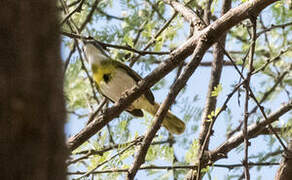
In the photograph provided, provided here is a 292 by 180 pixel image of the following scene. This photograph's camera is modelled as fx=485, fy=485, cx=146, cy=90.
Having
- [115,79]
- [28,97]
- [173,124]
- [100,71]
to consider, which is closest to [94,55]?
[100,71]

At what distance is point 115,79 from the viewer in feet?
15.2

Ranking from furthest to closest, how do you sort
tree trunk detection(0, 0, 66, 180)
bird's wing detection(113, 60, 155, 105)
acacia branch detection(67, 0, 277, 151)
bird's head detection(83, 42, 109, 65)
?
1. bird's head detection(83, 42, 109, 65)
2. bird's wing detection(113, 60, 155, 105)
3. acacia branch detection(67, 0, 277, 151)
4. tree trunk detection(0, 0, 66, 180)

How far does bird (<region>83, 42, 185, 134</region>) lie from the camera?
180 inches

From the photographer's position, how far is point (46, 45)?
2.73ft

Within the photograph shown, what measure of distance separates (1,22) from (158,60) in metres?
4.79

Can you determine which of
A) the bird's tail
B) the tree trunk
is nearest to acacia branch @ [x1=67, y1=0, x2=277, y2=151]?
the bird's tail

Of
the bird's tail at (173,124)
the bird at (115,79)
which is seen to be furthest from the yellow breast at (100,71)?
the bird's tail at (173,124)

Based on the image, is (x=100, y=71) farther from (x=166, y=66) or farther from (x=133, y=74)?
(x=166, y=66)

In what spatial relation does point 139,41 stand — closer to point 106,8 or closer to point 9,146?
point 106,8

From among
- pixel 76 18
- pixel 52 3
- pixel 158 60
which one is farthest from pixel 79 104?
pixel 52 3

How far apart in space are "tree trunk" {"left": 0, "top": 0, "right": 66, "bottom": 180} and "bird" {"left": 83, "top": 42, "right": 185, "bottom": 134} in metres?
3.66

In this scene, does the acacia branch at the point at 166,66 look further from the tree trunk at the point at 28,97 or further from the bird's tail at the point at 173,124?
the tree trunk at the point at 28,97

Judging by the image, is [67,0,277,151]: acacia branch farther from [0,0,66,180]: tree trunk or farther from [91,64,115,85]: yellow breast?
[0,0,66,180]: tree trunk

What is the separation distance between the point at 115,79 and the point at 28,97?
3.85 meters
